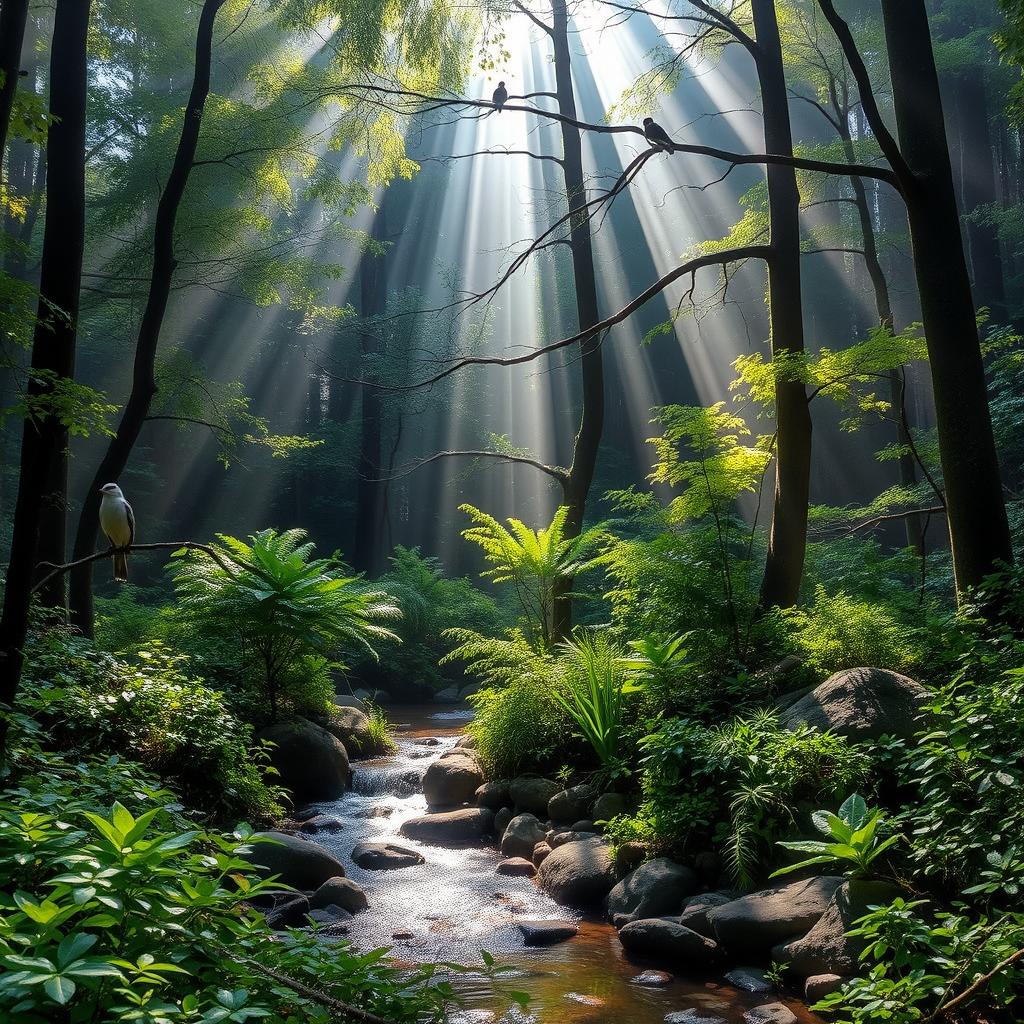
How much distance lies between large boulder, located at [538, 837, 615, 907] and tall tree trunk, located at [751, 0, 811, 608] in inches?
117

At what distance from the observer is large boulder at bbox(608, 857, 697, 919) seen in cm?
499

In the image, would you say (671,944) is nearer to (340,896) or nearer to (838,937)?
(838,937)

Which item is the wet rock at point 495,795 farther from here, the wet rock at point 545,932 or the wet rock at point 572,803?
the wet rock at point 545,932

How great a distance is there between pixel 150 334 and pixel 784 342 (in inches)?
261

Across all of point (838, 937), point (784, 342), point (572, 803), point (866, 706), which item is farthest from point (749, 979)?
point (784, 342)

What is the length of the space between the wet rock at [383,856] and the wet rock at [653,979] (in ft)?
8.65

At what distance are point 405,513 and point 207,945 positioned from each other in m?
29.8

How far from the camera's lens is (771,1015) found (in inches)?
151

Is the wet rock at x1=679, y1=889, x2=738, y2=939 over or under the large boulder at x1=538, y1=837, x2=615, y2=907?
over

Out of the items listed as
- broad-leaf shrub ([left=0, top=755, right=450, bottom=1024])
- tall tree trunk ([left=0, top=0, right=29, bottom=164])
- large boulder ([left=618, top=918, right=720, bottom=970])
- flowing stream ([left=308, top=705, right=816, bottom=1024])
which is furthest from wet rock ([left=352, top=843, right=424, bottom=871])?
tall tree trunk ([left=0, top=0, right=29, bottom=164])

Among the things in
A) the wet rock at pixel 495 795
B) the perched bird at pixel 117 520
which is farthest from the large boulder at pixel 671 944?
the perched bird at pixel 117 520

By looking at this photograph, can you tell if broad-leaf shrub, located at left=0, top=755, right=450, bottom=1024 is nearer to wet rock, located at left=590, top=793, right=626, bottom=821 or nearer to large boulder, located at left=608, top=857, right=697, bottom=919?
large boulder, located at left=608, top=857, right=697, bottom=919

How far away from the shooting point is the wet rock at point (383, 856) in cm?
650

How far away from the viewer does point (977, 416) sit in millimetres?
5801
